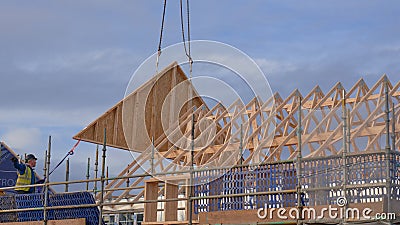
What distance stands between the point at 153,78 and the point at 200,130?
225 cm

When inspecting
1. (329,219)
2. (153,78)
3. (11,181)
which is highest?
(153,78)

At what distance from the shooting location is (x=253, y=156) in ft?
63.7

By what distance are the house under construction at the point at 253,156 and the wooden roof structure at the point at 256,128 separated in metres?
0.03

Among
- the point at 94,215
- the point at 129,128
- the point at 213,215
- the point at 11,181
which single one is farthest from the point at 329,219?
the point at 11,181

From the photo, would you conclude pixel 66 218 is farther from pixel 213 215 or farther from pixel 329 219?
pixel 329 219

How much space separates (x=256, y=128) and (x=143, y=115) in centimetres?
408

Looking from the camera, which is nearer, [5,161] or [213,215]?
[213,215]

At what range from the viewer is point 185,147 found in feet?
73.2
